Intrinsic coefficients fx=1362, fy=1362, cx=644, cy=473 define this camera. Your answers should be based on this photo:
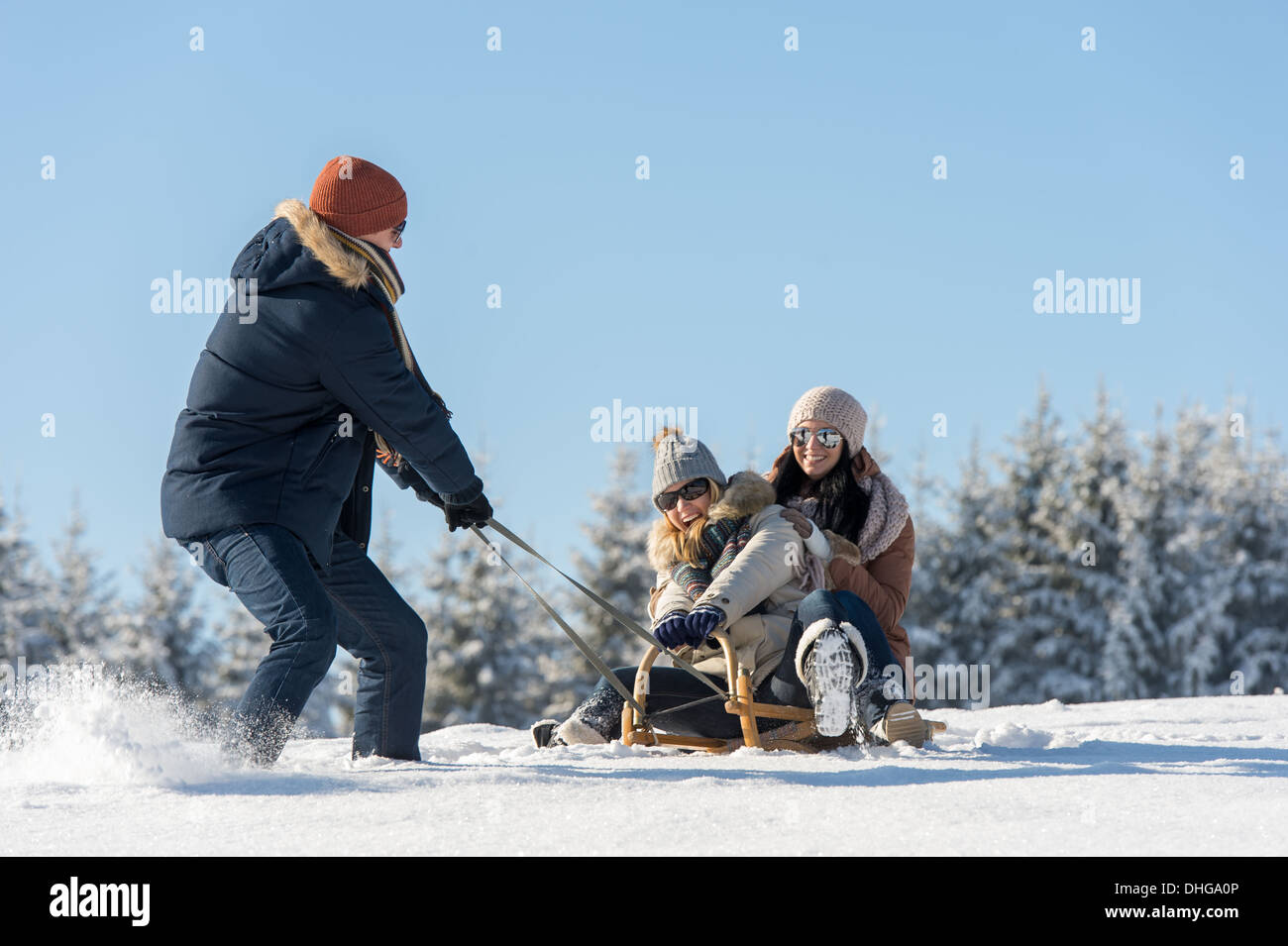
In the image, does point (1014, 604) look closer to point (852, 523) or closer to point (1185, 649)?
point (1185, 649)

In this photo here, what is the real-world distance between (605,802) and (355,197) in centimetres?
208

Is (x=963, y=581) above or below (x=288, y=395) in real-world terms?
below

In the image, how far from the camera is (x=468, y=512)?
442 centimetres

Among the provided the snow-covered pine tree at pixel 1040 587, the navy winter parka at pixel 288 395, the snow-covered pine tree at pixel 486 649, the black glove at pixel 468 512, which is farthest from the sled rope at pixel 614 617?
the snow-covered pine tree at pixel 1040 587

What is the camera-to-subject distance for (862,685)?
4812 mm

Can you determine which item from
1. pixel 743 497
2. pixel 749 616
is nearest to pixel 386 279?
pixel 743 497

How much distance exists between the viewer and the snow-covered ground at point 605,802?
2.94m

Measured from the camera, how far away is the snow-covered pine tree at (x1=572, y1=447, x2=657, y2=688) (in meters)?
26.2

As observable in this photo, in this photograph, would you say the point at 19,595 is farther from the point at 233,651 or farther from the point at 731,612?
the point at 731,612

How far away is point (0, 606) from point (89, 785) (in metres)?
27.4

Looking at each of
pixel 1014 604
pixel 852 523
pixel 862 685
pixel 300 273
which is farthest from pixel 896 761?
pixel 1014 604

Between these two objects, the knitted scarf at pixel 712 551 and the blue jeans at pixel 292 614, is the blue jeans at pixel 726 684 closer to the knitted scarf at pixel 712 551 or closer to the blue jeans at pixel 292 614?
the knitted scarf at pixel 712 551
